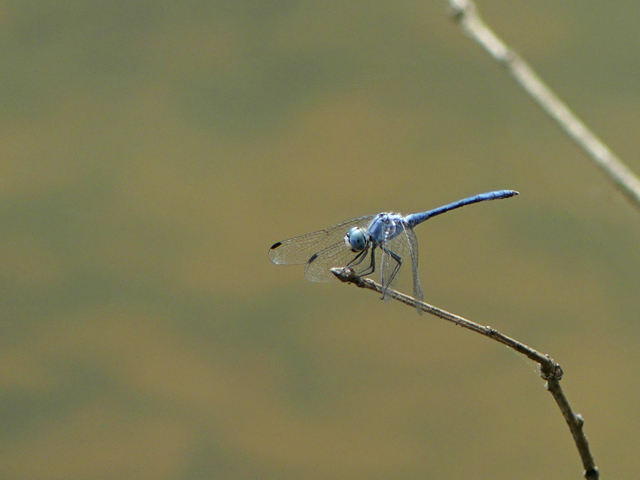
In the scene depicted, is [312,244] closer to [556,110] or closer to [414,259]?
[414,259]

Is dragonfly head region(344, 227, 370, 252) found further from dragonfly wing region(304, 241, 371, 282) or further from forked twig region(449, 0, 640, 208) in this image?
forked twig region(449, 0, 640, 208)

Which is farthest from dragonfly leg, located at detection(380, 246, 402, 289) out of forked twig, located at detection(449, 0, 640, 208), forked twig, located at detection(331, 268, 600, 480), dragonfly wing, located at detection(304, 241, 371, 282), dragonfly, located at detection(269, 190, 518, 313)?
forked twig, located at detection(449, 0, 640, 208)

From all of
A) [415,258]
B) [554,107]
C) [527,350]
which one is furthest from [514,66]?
[415,258]

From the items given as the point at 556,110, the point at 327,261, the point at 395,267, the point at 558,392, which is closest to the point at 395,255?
the point at 395,267

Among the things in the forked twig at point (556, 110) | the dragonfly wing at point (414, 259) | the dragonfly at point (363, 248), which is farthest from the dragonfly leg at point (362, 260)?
the forked twig at point (556, 110)

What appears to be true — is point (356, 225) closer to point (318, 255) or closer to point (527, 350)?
point (318, 255)

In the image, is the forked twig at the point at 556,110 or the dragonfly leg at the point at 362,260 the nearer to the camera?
the forked twig at the point at 556,110

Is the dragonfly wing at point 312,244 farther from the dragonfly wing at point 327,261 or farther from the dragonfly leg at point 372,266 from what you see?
the dragonfly leg at point 372,266
